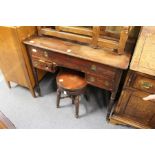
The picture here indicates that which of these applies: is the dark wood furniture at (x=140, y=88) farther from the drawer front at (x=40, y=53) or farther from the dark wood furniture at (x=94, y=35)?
the drawer front at (x=40, y=53)

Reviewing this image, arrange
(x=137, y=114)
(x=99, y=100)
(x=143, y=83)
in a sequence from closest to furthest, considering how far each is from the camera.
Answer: (x=143, y=83) < (x=137, y=114) < (x=99, y=100)

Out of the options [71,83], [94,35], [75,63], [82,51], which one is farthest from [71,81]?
[94,35]

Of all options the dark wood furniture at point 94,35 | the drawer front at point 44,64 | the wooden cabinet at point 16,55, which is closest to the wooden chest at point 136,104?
the dark wood furniture at point 94,35

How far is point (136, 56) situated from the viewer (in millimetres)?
1092

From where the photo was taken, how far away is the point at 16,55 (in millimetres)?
1446

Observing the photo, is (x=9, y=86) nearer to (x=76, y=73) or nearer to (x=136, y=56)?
(x=76, y=73)

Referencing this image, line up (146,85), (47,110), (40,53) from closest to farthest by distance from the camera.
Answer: (146,85) → (40,53) → (47,110)

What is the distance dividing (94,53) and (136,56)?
0.32 m

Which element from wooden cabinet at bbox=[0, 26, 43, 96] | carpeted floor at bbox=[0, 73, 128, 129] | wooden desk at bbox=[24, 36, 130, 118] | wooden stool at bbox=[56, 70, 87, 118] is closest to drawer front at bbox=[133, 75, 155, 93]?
wooden desk at bbox=[24, 36, 130, 118]

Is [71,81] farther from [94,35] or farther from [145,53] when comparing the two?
[145,53]

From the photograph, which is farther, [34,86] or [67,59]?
[34,86]

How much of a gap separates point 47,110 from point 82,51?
86cm

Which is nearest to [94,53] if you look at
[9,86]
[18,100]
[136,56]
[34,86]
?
[136,56]

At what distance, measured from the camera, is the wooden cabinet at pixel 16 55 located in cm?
129
